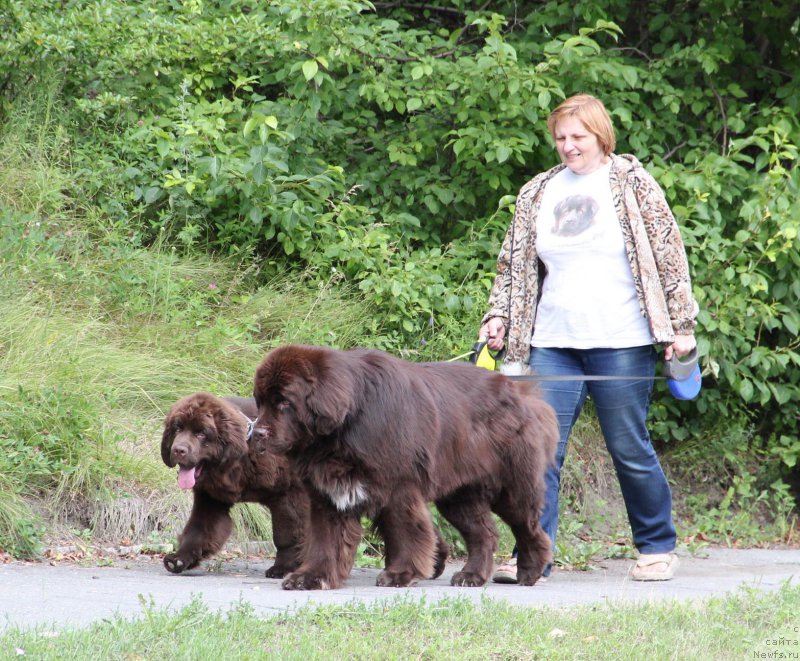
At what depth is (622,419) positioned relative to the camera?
6.38 m

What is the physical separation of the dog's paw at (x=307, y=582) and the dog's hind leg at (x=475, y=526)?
2.68ft

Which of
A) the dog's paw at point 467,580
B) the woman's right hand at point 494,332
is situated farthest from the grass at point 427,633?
the woman's right hand at point 494,332

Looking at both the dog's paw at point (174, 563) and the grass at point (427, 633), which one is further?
the dog's paw at point (174, 563)

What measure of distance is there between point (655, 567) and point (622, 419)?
916 mm

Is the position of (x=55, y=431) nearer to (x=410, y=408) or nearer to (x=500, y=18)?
(x=410, y=408)

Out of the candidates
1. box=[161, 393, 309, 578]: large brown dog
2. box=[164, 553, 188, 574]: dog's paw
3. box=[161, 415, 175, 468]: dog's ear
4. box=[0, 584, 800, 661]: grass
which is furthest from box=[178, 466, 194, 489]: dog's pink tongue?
box=[0, 584, 800, 661]: grass

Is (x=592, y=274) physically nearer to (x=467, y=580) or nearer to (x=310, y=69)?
(x=467, y=580)

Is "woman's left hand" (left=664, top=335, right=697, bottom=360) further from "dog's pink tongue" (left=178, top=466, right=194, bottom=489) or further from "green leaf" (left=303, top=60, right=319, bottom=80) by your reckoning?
"green leaf" (left=303, top=60, right=319, bottom=80)

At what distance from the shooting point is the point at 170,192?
9.34 m

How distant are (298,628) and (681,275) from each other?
122 inches

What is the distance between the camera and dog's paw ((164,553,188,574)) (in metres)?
6.09

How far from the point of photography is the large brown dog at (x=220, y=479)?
19.7 feet

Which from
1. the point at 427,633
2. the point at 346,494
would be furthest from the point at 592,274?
the point at 427,633

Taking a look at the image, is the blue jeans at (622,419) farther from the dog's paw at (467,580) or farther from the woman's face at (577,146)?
the woman's face at (577,146)
